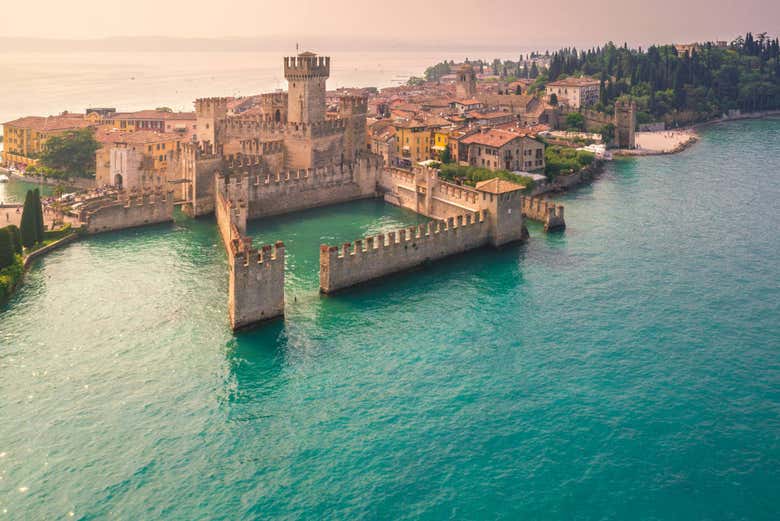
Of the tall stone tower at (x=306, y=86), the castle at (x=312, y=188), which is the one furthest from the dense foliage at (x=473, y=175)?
the tall stone tower at (x=306, y=86)

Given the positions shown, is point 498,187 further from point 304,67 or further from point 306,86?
point 304,67

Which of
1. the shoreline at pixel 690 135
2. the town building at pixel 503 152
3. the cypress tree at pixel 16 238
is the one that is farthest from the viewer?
the shoreline at pixel 690 135

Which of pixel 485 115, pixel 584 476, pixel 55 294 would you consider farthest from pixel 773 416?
pixel 485 115

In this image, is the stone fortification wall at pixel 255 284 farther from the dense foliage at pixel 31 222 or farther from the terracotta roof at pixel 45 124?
the terracotta roof at pixel 45 124

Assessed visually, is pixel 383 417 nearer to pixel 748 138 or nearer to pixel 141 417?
pixel 141 417

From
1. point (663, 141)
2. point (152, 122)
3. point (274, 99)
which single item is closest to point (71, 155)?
point (274, 99)

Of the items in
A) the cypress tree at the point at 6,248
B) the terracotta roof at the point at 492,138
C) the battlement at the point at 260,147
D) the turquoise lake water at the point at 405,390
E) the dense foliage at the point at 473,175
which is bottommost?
the turquoise lake water at the point at 405,390
